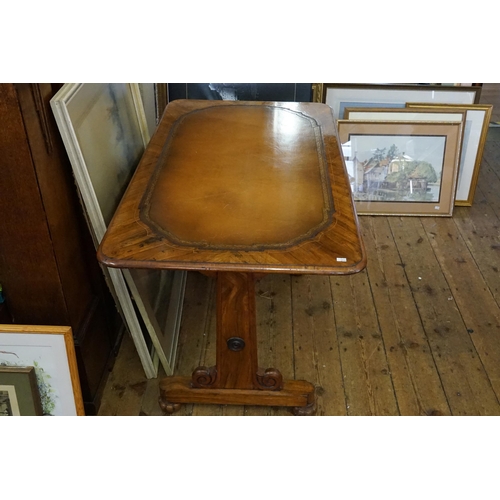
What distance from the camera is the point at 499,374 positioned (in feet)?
7.26

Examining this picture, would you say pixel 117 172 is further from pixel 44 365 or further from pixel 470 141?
pixel 470 141

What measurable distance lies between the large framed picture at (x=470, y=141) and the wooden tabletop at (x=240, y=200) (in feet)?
3.41

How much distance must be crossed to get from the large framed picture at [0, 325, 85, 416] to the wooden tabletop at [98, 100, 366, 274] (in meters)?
0.36

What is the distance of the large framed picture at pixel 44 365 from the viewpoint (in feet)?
5.57

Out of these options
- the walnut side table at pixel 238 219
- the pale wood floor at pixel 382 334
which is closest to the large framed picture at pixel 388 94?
the pale wood floor at pixel 382 334

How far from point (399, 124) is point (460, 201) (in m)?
0.62

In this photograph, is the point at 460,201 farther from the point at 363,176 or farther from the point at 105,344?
the point at 105,344

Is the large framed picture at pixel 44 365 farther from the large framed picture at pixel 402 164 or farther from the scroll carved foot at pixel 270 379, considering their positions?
the large framed picture at pixel 402 164

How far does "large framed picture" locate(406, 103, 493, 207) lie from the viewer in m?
3.18

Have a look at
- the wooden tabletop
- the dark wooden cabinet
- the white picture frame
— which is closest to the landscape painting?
the wooden tabletop

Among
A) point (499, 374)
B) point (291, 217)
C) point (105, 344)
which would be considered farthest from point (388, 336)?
point (105, 344)

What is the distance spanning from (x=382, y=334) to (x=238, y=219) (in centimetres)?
104

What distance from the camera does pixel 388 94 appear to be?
325 cm

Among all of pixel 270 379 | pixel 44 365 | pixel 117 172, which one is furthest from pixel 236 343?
pixel 117 172
